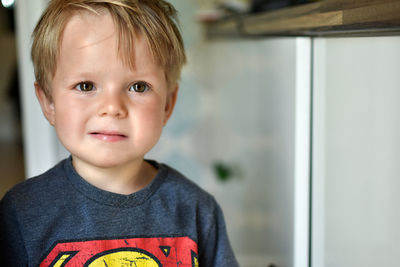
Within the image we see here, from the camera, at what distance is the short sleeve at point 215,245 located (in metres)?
0.95

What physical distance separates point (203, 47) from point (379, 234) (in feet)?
5.30

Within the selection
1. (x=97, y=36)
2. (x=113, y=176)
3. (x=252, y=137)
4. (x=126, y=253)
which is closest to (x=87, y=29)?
(x=97, y=36)

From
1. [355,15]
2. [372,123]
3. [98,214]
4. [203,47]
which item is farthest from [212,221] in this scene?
[203,47]

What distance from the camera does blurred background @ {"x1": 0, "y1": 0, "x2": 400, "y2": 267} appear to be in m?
0.86

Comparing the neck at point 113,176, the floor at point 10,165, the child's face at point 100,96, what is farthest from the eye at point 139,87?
the floor at point 10,165

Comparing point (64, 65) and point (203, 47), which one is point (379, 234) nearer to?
point (64, 65)

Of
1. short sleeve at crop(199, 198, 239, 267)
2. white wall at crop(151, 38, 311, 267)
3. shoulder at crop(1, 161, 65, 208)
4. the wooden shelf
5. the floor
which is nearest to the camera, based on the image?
the wooden shelf

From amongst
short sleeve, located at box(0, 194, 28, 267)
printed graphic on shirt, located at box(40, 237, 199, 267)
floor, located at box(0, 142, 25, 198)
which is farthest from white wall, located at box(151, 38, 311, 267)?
floor, located at box(0, 142, 25, 198)

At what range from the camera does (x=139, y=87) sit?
0.86 metres

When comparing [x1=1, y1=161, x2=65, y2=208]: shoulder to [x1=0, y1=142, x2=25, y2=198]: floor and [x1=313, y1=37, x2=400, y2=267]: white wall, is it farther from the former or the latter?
[x1=0, y1=142, x2=25, y2=198]: floor

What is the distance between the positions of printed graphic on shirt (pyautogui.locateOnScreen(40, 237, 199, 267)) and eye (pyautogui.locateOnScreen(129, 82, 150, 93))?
0.25m

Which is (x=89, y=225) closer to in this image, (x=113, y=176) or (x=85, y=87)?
(x=113, y=176)

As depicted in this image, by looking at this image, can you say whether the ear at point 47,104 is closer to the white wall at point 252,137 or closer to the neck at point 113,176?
the neck at point 113,176

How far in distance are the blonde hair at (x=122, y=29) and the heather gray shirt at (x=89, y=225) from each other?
6.9 inches
